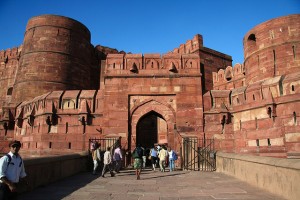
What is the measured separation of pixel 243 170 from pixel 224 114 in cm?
496

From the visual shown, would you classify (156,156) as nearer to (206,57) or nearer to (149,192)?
(149,192)

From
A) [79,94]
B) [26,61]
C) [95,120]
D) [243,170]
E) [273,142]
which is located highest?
[26,61]

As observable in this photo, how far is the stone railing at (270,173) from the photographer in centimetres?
430

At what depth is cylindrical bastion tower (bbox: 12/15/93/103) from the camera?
54.7 feet

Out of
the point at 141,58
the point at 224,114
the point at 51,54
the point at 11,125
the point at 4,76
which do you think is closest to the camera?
the point at 224,114

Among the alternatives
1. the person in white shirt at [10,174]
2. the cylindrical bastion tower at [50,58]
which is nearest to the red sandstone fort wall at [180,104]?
the cylindrical bastion tower at [50,58]

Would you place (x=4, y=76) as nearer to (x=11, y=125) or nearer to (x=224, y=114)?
(x=11, y=125)

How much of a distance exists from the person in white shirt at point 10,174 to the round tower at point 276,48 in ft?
40.2

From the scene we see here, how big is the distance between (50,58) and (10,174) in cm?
1468

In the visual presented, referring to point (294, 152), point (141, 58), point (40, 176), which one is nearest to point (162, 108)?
point (141, 58)

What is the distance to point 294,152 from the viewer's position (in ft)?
29.9

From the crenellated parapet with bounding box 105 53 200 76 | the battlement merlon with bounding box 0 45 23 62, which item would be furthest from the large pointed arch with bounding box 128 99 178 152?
the battlement merlon with bounding box 0 45 23 62

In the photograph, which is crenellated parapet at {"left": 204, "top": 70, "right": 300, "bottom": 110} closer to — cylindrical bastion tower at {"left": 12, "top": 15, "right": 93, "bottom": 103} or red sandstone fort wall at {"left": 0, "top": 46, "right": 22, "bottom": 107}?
cylindrical bastion tower at {"left": 12, "top": 15, "right": 93, "bottom": 103}

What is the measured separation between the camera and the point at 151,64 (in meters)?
12.8
